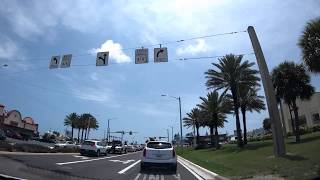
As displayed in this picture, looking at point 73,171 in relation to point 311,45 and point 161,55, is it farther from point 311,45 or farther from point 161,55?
point 311,45

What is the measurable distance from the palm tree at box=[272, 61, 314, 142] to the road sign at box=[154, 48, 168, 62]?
24.0m

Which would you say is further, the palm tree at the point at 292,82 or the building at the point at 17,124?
the building at the point at 17,124

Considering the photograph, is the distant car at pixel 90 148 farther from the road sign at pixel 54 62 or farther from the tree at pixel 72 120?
the tree at pixel 72 120

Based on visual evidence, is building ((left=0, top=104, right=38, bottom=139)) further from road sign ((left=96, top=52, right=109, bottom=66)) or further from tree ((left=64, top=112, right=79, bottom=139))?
road sign ((left=96, top=52, right=109, bottom=66))

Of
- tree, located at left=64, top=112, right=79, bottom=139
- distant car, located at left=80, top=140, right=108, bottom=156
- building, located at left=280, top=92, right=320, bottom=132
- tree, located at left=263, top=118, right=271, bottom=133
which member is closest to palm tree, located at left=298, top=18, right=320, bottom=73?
distant car, located at left=80, top=140, right=108, bottom=156

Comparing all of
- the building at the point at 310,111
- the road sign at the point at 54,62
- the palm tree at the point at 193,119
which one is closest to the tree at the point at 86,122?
the palm tree at the point at 193,119

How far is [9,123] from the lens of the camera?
3836 inches

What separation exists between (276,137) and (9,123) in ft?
269

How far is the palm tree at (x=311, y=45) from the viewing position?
27.5 meters

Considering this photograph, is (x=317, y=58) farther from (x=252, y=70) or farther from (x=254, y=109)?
(x=254, y=109)

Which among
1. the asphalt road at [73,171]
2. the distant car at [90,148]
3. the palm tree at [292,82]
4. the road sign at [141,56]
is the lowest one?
the asphalt road at [73,171]

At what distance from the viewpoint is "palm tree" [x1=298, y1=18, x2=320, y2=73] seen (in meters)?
27.5

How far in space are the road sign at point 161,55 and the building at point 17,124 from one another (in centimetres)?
7076

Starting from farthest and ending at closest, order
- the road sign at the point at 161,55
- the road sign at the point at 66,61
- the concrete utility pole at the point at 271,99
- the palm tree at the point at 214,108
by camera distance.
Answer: the palm tree at the point at 214,108 → the concrete utility pole at the point at 271,99 → the road sign at the point at 66,61 → the road sign at the point at 161,55
